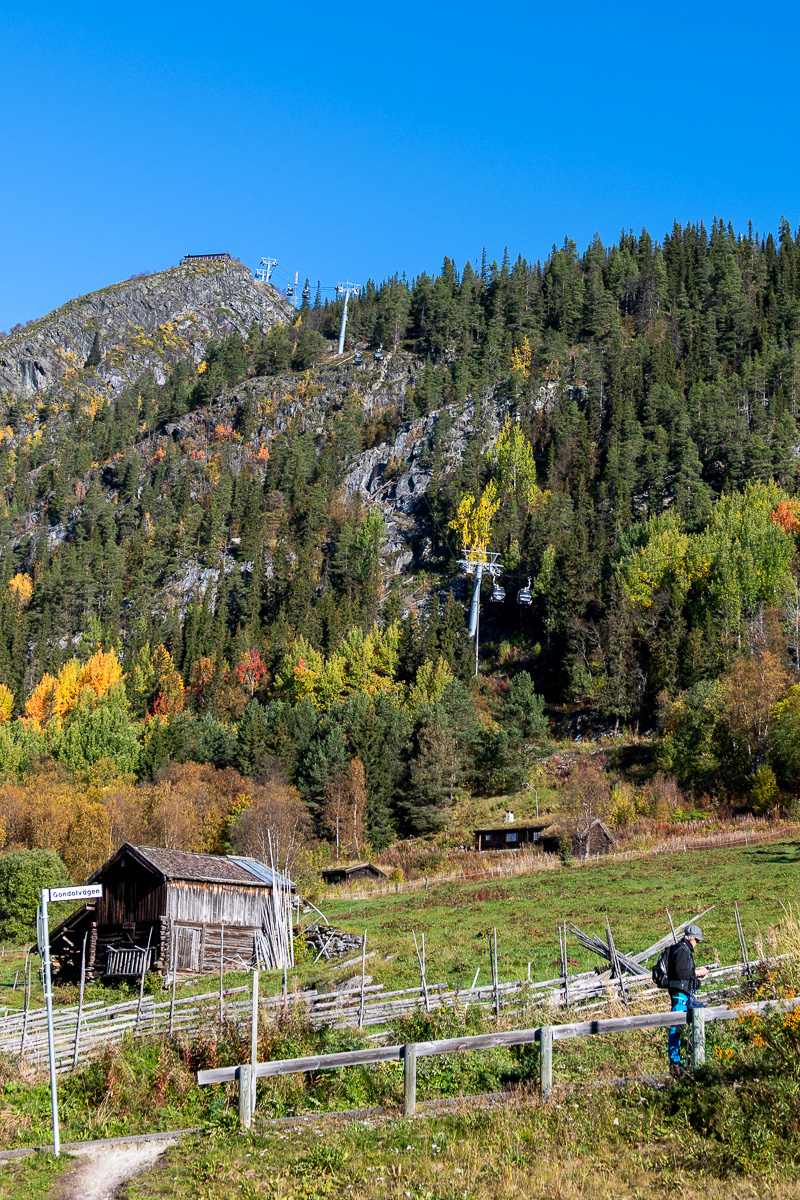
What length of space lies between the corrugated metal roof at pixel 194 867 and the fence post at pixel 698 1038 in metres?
31.2

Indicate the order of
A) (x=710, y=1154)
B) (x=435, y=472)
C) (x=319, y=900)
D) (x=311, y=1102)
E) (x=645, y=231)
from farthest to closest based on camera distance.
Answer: (x=645, y=231) < (x=435, y=472) < (x=319, y=900) < (x=311, y=1102) < (x=710, y=1154)

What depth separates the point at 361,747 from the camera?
271 feet

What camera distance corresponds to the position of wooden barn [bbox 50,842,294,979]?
39.1 meters

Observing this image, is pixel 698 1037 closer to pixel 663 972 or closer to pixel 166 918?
pixel 663 972

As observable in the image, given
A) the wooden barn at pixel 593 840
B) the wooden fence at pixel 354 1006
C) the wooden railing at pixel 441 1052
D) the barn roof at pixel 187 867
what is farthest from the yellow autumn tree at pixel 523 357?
the wooden railing at pixel 441 1052

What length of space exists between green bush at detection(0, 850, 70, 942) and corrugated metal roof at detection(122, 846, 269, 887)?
12.4 meters

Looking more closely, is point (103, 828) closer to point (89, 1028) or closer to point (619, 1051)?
point (89, 1028)

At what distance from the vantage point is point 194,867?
135 feet

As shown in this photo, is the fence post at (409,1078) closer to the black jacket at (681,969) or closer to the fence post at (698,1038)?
the fence post at (698,1038)

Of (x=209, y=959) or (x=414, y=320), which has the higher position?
(x=414, y=320)

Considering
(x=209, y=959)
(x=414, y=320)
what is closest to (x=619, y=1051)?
(x=209, y=959)

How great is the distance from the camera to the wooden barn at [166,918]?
39062 millimetres

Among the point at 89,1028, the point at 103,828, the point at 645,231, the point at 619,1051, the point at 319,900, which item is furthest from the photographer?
the point at 645,231

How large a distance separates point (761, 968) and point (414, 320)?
195 meters
